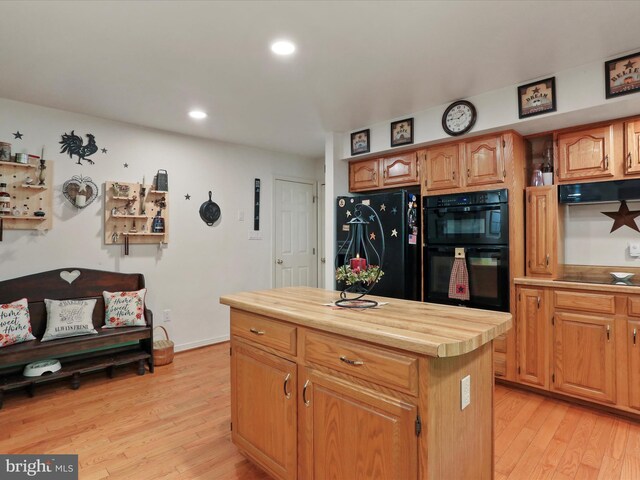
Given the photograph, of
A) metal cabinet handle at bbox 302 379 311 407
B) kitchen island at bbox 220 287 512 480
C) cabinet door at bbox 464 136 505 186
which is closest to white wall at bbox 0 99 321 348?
kitchen island at bbox 220 287 512 480

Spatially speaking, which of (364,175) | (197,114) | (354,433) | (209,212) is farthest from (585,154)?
(209,212)

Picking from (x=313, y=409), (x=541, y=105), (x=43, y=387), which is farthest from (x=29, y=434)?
(x=541, y=105)

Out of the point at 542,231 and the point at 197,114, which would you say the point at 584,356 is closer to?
the point at 542,231

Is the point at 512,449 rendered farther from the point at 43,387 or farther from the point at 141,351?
the point at 43,387

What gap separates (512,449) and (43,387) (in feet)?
11.9

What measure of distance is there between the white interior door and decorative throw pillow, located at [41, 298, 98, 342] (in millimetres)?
2286

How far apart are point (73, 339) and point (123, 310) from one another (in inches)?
18.5

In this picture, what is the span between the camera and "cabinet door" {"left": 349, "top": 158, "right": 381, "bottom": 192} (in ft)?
12.6

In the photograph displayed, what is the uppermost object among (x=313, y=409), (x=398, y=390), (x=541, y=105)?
(x=541, y=105)

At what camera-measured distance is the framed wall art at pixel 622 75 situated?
7.39 ft

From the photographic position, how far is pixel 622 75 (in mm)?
2301

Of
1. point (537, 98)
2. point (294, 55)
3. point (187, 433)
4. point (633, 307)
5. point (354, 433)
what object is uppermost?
point (294, 55)

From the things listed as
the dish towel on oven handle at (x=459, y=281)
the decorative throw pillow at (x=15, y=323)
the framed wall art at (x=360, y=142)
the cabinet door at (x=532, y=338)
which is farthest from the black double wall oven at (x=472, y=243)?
the decorative throw pillow at (x=15, y=323)

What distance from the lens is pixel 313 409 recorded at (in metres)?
1.51
